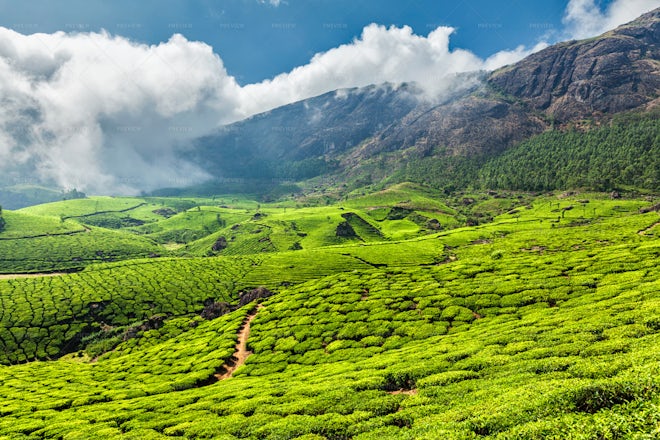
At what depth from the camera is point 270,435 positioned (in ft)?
102

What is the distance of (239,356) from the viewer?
235 feet

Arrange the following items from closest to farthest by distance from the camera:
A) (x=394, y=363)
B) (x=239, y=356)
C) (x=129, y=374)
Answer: (x=394, y=363), (x=239, y=356), (x=129, y=374)

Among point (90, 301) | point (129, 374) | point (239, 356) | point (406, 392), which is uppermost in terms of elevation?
point (90, 301)

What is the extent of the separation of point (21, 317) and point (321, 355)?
6166 inches

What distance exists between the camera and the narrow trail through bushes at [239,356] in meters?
64.8

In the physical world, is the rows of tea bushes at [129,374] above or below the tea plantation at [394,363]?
below

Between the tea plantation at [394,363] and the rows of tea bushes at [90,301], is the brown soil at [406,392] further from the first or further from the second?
the rows of tea bushes at [90,301]

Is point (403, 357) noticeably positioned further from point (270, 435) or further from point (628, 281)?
point (628, 281)

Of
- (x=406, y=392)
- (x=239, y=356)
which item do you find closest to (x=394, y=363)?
(x=406, y=392)

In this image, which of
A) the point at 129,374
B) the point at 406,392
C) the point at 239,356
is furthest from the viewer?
the point at 129,374

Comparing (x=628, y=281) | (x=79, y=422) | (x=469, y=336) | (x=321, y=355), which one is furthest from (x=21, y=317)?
(x=628, y=281)

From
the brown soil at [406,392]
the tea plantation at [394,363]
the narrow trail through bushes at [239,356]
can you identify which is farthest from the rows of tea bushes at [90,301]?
the brown soil at [406,392]

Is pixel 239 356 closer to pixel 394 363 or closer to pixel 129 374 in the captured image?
pixel 129 374

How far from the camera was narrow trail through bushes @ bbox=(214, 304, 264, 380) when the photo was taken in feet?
213
